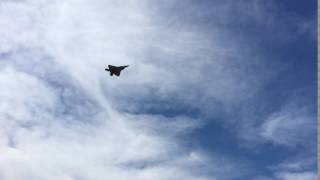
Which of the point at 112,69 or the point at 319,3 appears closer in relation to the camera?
the point at 319,3

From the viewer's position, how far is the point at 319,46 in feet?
84.6

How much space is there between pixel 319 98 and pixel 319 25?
5316 millimetres

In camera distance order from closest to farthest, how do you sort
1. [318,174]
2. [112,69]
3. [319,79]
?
[318,174], [319,79], [112,69]

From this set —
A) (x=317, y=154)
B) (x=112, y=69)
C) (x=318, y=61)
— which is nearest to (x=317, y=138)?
(x=317, y=154)

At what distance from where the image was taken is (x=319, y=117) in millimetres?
25078

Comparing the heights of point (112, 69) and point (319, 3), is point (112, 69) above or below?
above

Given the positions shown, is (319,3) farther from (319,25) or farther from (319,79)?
(319,79)

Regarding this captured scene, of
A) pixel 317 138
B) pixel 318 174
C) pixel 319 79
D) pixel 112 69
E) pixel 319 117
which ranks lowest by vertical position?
pixel 318 174

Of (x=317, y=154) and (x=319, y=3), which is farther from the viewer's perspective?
(x=319, y=3)

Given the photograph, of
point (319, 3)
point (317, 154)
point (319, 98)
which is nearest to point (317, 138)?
point (317, 154)

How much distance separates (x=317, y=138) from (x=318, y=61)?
17.7 feet

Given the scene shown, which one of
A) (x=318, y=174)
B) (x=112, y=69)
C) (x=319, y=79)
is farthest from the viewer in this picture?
(x=112, y=69)

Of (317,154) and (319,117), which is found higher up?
(319,117)

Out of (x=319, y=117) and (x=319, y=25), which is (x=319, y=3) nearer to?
(x=319, y=25)
